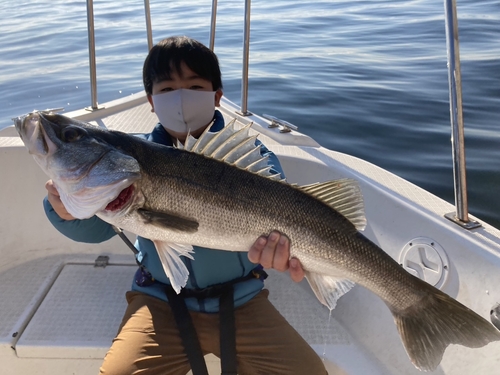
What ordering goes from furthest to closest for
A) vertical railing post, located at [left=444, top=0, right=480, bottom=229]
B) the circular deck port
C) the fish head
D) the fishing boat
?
the circular deck port < the fishing boat < vertical railing post, located at [left=444, top=0, right=480, bottom=229] < the fish head

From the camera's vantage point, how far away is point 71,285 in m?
3.41

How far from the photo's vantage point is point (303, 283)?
3.46 meters

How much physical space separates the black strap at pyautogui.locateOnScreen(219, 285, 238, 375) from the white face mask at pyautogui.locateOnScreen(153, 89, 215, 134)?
0.96 m

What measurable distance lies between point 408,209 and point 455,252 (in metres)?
0.42

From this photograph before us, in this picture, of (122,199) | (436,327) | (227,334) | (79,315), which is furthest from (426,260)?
(79,315)

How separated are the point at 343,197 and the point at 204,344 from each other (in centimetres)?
110

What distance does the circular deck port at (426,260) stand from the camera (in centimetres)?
253

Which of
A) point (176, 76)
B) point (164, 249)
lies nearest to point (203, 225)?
point (164, 249)

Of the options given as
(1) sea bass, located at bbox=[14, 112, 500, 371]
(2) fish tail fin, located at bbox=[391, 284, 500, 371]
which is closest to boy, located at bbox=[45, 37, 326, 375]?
(1) sea bass, located at bbox=[14, 112, 500, 371]

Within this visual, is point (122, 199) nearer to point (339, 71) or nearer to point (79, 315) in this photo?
point (79, 315)

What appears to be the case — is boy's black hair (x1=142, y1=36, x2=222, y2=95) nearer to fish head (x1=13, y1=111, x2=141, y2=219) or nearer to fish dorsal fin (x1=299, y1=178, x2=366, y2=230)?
fish head (x1=13, y1=111, x2=141, y2=219)

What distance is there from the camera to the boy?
7.22ft

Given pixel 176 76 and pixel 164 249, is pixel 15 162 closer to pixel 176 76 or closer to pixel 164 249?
pixel 176 76

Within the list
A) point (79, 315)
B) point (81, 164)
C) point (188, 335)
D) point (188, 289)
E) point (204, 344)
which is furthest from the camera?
point (79, 315)
